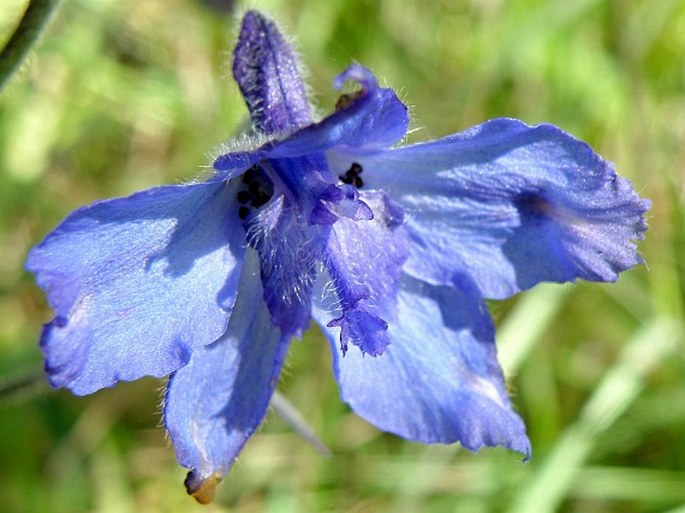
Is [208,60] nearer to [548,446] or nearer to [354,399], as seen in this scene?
[548,446]

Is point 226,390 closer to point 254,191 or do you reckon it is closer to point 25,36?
point 254,191

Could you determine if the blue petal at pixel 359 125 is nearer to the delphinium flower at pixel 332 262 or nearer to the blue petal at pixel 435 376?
the delphinium flower at pixel 332 262

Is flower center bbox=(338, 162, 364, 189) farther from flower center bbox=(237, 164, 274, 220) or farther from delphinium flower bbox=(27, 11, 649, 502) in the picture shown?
flower center bbox=(237, 164, 274, 220)

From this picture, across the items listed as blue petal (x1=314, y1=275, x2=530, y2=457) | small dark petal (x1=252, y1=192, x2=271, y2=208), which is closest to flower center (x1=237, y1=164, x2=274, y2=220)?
small dark petal (x1=252, y1=192, x2=271, y2=208)

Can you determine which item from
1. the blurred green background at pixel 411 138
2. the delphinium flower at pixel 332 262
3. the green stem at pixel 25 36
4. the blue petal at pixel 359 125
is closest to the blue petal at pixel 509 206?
the delphinium flower at pixel 332 262

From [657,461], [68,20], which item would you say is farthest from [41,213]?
[657,461]

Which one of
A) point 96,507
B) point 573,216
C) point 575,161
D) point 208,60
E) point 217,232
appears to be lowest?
point 96,507
